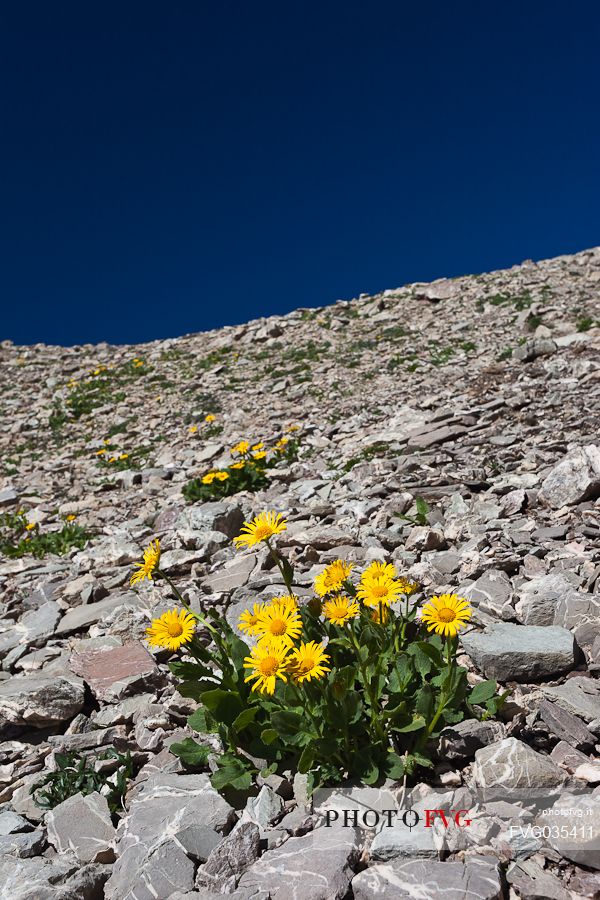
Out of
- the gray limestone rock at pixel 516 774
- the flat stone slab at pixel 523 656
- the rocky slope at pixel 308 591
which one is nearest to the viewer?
the rocky slope at pixel 308 591

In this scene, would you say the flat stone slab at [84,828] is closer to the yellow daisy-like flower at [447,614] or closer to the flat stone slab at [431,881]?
the flat stone slab at [431,881]

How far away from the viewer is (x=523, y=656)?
338 centimetres

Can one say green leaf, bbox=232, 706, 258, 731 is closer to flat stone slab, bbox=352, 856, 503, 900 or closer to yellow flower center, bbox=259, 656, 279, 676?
yellow flower center, bbox=259, 656, 279, 676

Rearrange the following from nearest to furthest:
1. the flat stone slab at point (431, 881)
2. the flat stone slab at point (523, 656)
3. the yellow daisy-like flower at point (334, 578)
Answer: the flat stone slab at point (431, 881) → the yellow daisy-like flower at point (334, 578) → the flat stone slab at point (523, 656)

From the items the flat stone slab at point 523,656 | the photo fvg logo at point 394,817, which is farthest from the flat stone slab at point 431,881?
the flat stone slab at point 523,656

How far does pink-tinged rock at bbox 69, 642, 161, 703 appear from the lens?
4199 millimetres

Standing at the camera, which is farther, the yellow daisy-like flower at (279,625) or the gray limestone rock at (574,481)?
the gray limestone rock at (574,481)

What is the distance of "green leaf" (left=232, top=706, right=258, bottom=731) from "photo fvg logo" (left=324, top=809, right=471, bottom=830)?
581 millimetres

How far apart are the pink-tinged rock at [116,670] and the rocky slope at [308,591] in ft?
0.06

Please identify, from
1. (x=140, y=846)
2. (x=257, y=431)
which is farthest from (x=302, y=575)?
(x=257, y=431)

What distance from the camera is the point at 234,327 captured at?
77.6 ft

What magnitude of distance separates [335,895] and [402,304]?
20733mm

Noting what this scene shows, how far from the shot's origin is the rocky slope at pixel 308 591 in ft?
8.13

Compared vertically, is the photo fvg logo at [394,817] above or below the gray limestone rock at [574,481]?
below
